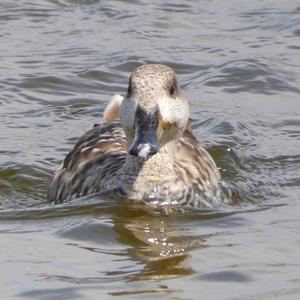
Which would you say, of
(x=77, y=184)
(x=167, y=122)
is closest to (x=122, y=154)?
(x=77, y=184)

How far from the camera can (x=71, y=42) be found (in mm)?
14367

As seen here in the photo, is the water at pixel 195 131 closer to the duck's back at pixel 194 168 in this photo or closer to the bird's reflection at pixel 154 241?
the bird's reflection at pixel 154 241

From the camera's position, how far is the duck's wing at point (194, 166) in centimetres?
946

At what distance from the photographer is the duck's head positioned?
8.42 metres

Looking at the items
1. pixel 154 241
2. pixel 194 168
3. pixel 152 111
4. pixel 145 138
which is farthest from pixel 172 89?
pixel 154 241

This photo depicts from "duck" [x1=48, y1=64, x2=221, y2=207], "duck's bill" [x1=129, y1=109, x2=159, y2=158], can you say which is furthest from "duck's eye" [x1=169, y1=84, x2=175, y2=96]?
"duck's bill" [x1=129, y1=109, x2=159, y2=158]

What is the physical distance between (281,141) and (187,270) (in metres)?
3.99

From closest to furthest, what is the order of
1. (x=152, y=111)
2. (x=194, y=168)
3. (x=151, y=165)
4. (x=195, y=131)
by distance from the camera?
1. (x=152, y=111)
2. (x=151, y=165)
3. (x=194, y=168)
4. (x=195, y=131)

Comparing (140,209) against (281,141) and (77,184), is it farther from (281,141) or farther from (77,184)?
(281,141)

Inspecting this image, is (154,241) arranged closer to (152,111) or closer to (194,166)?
(152,111)

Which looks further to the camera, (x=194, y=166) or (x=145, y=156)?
Result: (x=194, y=166)

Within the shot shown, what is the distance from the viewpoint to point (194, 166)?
966 centimetres

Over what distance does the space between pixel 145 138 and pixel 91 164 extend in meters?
1.29

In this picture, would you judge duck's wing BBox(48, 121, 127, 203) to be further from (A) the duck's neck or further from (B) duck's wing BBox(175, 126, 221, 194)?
(B) duck's wing BBox(175, 126, 221, 194)
